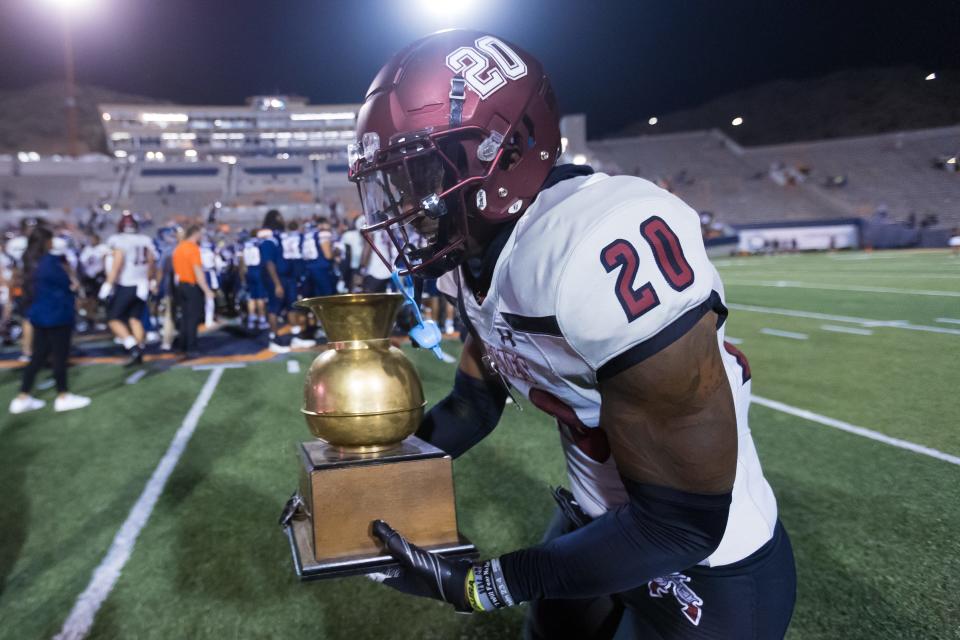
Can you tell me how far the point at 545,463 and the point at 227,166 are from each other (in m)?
55.9

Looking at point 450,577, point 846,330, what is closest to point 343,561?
point 450,577

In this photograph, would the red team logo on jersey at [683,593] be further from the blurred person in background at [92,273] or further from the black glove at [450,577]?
the blurred person in background at [92,273]

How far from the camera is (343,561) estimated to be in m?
1.20

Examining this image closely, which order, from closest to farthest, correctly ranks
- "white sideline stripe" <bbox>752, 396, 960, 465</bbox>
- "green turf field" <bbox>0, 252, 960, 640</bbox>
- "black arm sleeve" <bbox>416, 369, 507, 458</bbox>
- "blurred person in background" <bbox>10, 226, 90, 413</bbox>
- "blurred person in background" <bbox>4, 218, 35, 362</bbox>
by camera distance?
"black arm sleeve" <bbox>416, 369, 507, 458</bbox>
"green turf field" <bbox>0, 252, 960, 640</bbox>
"white sideline stripe" <bbox>752, 396, 960, 465</bbox>
"blurred person in background" <bbox>10, 226, 90, 413</bbox>
"blurred person in background" <bbox>4, 218, 35, 362</bbox>

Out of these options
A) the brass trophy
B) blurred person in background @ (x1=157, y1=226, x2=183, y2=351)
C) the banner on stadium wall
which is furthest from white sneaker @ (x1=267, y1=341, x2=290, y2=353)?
the banner on stadium wall

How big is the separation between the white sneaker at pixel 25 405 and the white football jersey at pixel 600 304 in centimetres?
635

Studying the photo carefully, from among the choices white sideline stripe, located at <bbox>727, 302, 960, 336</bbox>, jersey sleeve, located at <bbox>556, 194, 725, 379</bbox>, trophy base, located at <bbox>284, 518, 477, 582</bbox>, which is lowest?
white sideline stripe, located at <bbox>727, 302, 960, 336</bbox>

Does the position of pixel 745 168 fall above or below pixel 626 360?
above

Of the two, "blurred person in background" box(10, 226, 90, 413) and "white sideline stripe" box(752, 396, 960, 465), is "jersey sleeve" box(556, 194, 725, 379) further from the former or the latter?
"blurred person in background" box(10, 226, 90, 413)

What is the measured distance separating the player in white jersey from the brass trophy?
728 centimetres

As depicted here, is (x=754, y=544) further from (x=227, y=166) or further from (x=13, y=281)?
(x=227, y=166)

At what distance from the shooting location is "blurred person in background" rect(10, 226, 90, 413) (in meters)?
5.93

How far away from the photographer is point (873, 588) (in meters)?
2.52

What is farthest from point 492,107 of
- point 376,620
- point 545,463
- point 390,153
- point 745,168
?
point 745,168
